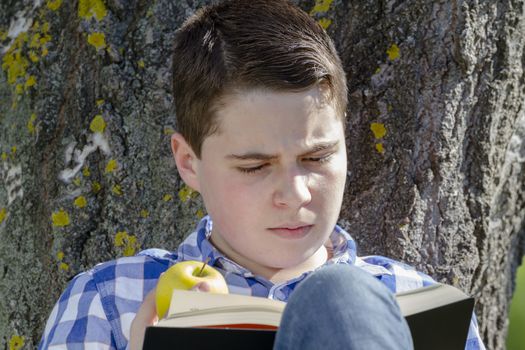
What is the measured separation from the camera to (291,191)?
1.64 meters

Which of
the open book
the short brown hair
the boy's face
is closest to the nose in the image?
the boy's face

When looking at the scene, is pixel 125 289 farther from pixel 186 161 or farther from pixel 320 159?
pixel 320 159

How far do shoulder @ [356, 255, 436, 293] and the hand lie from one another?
53 centimetres

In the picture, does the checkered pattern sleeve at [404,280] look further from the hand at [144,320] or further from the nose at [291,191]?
the hand at [144,320]

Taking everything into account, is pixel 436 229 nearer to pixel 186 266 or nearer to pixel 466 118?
pixel 466 118

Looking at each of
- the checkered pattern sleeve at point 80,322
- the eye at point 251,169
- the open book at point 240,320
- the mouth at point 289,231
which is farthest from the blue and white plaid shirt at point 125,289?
the open book at point 240,320

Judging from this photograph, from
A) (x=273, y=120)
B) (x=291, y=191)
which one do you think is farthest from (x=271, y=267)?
(x=273, y=120)

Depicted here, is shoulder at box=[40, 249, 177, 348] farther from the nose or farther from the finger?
the nose

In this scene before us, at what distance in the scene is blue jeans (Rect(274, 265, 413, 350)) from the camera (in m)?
1.27

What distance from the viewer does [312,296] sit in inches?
52.1

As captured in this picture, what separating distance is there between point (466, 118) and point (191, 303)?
109cm

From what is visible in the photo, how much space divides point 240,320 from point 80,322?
0.53 metres

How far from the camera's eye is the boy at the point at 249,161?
1644 mm

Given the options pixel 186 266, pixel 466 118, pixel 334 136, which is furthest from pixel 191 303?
pixel 466 118
